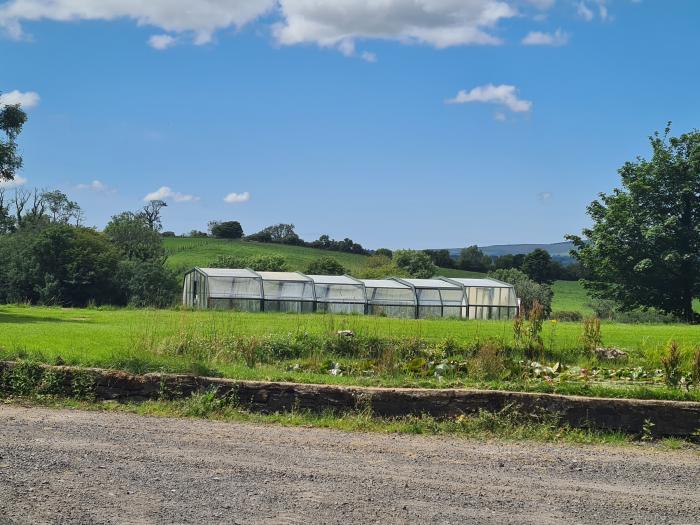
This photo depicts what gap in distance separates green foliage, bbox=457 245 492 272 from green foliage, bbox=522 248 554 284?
5217 mm

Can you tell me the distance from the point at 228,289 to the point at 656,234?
22.7m

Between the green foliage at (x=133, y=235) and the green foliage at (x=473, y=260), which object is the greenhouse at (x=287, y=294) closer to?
the green foliage at (x=133, y=235)

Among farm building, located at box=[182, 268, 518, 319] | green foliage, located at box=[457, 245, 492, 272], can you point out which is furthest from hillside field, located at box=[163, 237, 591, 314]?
farm building, located at box=[182, 268, 518, 319]

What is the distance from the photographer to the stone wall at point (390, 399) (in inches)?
348

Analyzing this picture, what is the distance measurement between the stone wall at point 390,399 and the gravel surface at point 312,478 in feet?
2.23

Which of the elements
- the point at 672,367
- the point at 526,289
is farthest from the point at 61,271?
the point at 672,367

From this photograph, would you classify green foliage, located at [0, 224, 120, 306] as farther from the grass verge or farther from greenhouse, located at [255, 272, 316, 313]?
the grass verge

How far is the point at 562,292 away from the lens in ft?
243

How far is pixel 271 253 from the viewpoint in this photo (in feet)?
270

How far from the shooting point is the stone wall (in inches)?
348

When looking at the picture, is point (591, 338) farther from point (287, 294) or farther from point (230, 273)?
point (230, 273)

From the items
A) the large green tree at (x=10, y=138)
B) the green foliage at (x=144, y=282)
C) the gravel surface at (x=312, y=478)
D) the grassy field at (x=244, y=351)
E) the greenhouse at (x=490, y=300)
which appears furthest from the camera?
the green foliage at (x=144, y=282)

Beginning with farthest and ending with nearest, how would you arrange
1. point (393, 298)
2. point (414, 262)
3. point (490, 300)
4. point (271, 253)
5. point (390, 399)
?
point (271, 253), point (414, 262), point (490, 300), point (393, 298), point (390, 399)

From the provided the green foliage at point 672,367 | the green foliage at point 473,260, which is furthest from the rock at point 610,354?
the green foliage at point 473,260
